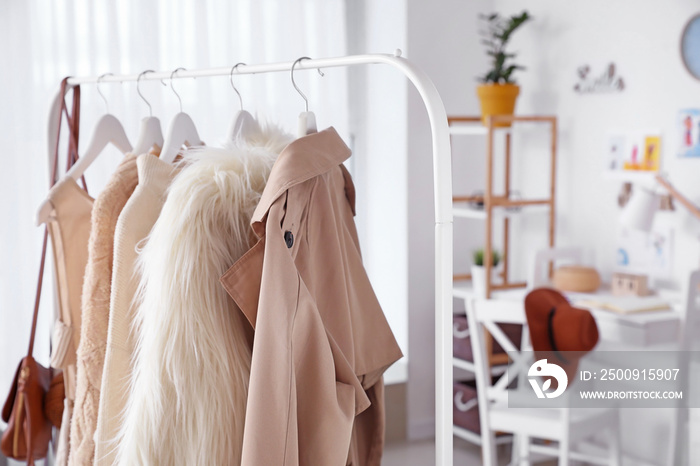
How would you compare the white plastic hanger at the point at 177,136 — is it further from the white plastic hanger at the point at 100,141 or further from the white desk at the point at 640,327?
the white desk at the point at 640,327

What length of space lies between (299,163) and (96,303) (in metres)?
0.51

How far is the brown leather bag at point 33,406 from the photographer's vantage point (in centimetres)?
146

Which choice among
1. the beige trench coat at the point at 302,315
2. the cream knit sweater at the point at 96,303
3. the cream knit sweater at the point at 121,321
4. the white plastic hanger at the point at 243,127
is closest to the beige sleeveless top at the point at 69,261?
the cream knit sweater at the point at 96,303

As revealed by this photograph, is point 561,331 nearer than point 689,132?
Yes

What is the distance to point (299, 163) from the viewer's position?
39.3 inches

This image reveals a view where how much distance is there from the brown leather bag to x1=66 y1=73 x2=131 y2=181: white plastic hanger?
100 mm

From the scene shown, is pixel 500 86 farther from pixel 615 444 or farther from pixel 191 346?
pixel 191 346

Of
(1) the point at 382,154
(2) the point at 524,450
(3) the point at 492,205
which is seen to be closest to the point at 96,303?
(2) the point at 524,450

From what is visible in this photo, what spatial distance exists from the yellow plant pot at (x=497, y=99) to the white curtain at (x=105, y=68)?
704 mm

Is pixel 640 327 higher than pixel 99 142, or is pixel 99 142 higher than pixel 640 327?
pixel 99 142

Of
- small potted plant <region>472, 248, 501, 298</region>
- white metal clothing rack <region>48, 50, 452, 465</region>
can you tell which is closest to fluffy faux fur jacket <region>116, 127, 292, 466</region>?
white metal clothing rack <region>48, 50, 452, 465</region>

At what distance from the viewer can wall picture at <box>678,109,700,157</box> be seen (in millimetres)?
2467
